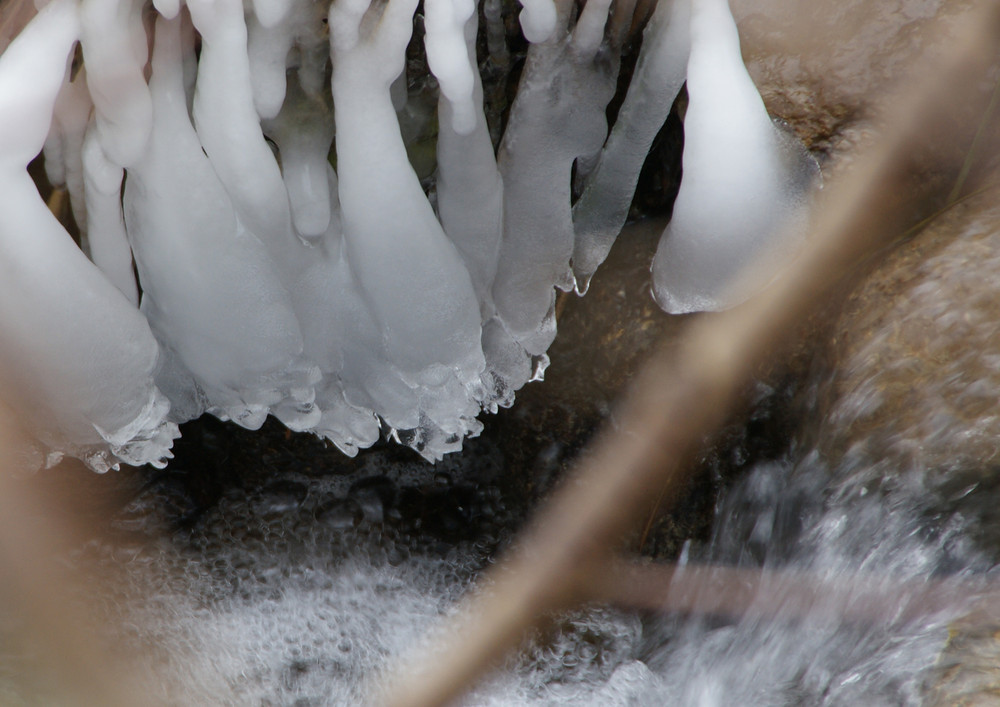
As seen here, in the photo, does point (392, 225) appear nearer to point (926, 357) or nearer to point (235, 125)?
point (235, 125)

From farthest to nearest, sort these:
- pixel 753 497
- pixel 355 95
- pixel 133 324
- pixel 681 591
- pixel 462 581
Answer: pixel 462 581 → pixel 681 591 → pixel 753 497 → pixel 133 324 → pixel 355 95

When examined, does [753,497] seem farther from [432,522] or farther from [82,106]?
[82,106]

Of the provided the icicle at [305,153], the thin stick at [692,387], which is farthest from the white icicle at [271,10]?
the thin stick at [692,387]

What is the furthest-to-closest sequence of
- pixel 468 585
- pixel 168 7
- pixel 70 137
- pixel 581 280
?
pixel 468 585 < pixel 581 280 < pixel 70 137 < pixel 168 7

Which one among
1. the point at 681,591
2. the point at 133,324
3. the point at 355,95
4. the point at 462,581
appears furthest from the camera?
the point at 462,581

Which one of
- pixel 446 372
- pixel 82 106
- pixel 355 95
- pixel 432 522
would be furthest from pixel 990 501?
pixel 82 106

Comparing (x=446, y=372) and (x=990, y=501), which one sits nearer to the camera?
(x=990, y=501)

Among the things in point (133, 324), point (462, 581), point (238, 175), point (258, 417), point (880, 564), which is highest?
point (238, 175)

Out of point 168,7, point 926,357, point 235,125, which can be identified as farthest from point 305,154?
point 926,357
